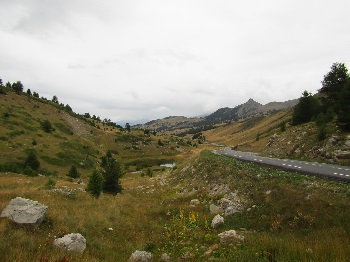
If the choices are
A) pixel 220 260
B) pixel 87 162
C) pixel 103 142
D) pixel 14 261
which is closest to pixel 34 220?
pixel 14 261

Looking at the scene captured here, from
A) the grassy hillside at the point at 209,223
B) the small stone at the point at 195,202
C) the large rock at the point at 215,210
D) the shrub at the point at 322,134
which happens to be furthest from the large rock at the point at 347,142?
the large rock at the point at 215,210

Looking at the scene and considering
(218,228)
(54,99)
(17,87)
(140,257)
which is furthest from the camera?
(54,99)

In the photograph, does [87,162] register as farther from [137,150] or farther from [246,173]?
[246,173]

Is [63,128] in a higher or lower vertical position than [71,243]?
higher

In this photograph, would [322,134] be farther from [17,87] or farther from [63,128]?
[17,87]

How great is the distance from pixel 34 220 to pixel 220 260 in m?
8.86

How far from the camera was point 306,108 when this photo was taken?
179 ft

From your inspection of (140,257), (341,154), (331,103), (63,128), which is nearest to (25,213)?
(140,257)

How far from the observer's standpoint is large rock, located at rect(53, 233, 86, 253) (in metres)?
10.9

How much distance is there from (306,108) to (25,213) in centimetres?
5498

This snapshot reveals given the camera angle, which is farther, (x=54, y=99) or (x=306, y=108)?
(x=54, y=99)

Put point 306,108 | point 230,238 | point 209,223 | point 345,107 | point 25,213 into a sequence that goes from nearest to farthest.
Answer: point 230,238, point 25,213, point 209,223, point 345,107, point 306,108

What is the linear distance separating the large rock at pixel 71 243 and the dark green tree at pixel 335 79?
147 ft

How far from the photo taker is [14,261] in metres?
7.92
